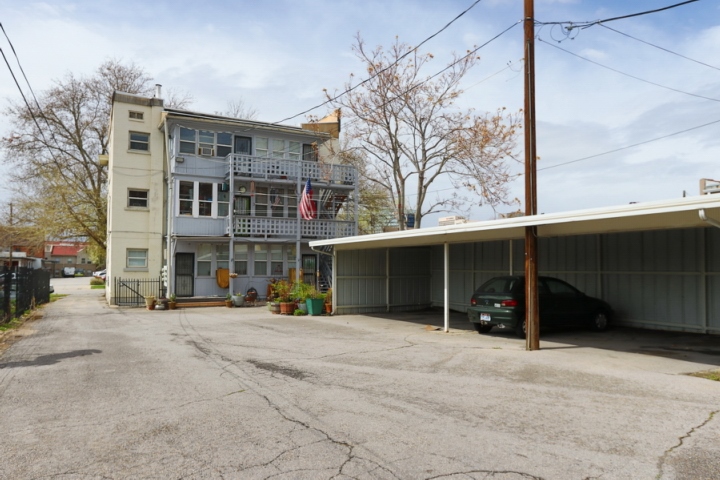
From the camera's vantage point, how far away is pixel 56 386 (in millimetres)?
8141

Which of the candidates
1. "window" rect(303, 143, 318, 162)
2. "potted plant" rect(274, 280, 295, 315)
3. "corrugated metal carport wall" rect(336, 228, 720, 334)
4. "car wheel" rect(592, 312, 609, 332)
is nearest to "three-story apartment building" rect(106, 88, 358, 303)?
"window" rect(303, 143, 318, 162)

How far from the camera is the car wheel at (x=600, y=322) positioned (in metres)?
15.0

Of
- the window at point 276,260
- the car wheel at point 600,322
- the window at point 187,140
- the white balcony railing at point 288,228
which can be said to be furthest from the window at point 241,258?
the car wheel at point 600,322

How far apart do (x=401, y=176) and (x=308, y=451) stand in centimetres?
2316

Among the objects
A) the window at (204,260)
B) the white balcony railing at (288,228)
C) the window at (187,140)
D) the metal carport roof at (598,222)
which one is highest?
the window at (187,140)

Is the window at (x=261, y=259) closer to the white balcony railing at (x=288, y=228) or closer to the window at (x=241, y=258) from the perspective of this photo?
the window at (x=241, y=258)

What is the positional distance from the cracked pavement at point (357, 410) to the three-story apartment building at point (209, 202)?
13167 mm

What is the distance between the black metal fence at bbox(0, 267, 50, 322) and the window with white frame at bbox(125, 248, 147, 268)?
3.91m

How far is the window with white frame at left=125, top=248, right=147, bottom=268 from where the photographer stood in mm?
26672

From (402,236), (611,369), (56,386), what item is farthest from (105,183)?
(611,369)

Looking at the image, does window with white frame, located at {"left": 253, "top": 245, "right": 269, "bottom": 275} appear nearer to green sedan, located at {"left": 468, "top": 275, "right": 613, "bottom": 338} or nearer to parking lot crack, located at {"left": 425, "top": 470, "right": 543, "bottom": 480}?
green sedan, located at {"left": 468, "top": 275, "right": 613, "bottom": 338}

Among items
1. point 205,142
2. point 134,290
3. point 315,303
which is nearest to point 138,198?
point 205,142

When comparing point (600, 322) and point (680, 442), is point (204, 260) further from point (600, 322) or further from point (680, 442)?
point (680, 442)

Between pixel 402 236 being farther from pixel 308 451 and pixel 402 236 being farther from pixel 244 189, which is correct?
pixel 244 189
